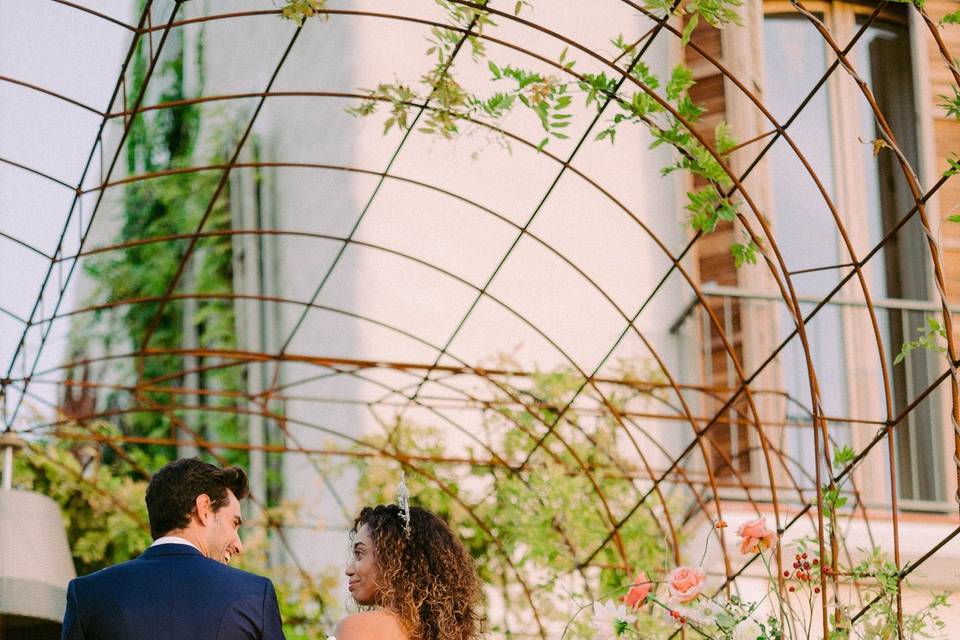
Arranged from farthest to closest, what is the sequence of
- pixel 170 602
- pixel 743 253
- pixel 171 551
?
pixel 743 253 < pixel 171 551 < pixel 170 602

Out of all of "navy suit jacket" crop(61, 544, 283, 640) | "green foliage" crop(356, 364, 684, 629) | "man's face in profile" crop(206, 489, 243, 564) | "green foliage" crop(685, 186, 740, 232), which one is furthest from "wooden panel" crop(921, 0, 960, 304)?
"navy suit jacket" crop(61, 544, 283, 640)

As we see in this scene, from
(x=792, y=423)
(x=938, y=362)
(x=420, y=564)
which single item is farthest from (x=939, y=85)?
(x=420, y=564)

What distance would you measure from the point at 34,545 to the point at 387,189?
3.37m

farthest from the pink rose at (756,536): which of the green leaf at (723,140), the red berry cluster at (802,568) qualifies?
the green leaf at (723,140)

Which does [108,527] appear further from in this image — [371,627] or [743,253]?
[743,253]

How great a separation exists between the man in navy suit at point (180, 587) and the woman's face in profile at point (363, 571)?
0.87 ft

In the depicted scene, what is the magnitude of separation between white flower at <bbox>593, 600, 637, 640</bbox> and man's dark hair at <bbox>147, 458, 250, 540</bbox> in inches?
38.7

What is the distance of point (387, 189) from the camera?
8.45m

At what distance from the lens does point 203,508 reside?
3.24m

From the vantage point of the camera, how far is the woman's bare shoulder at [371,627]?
3244 millimetres

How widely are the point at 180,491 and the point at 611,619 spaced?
1113 mm

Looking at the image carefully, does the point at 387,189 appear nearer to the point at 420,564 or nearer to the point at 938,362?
the point at 938,362

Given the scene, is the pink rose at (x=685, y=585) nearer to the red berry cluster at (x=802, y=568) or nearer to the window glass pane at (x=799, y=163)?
the red berry cluster at (x=802, y=568)

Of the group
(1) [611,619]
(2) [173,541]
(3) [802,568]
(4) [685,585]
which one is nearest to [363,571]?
(2) [173,541]
